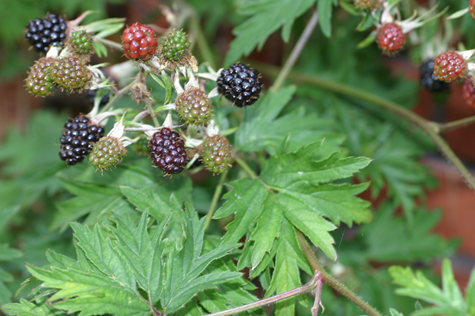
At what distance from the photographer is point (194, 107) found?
1.03 metres

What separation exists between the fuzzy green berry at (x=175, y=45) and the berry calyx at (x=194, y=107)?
0.34 ft

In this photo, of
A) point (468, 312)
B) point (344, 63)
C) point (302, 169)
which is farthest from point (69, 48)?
point (344, 63)

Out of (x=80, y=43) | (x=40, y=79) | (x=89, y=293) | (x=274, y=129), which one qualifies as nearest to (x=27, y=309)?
(x=89, y=293)

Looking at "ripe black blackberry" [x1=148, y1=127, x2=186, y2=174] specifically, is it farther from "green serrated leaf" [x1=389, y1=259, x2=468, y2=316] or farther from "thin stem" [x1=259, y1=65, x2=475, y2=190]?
"thin stem" [x1=259, y1=65, x2=475, y2=190]

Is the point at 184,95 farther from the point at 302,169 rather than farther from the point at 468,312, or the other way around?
the point at 468,312

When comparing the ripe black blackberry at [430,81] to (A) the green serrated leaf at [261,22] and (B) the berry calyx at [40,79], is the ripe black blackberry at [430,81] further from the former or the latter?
(B) the berry calyx at [40,79]

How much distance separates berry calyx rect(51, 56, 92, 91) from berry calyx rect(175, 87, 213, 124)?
11.1 inches

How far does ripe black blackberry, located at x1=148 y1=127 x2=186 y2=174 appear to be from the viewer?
1035 millimetres

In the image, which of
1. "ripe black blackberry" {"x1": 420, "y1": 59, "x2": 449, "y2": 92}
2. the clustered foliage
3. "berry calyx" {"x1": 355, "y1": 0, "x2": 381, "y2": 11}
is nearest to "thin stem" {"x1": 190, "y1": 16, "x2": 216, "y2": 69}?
the clustered foliage

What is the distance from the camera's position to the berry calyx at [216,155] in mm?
1100

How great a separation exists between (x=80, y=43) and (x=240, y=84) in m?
0.48

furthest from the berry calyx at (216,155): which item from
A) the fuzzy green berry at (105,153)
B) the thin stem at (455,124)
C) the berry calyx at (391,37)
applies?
the thin stem at (455,124)

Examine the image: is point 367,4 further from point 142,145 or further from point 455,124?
point 142,145

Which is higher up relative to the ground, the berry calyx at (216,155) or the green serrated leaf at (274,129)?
the berry calyx at (216,155)
